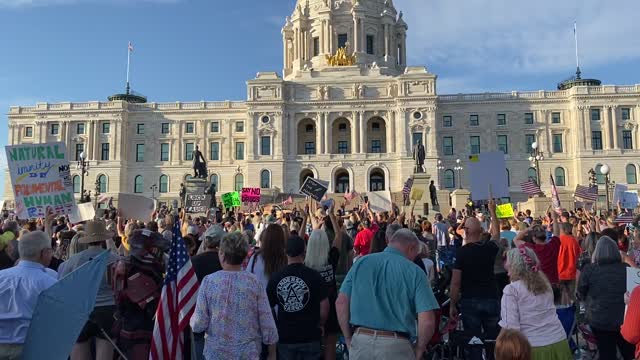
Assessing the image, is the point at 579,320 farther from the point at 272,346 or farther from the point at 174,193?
the point at 174,193

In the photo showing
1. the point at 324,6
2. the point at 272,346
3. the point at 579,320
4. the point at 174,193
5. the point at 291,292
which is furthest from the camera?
the point at 324,6

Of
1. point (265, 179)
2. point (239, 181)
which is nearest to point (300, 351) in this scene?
point (265, 179)

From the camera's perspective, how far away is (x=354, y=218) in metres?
15.5

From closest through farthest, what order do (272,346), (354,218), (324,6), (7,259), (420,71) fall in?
1. (272,346)
2. (7,259)
3. (354,218)
4. (420,71)
5. (324,6)

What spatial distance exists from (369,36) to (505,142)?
23033 millimetres

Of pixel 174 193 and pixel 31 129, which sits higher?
pixel 31 129

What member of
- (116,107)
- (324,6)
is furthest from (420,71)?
(116,107)

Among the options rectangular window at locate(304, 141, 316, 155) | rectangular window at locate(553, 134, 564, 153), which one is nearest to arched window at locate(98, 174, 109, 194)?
rectangular window at locate(304, 141, 316, 155)

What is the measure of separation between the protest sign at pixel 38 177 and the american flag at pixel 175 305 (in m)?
7.33

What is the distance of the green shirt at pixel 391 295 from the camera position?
477 centimetres

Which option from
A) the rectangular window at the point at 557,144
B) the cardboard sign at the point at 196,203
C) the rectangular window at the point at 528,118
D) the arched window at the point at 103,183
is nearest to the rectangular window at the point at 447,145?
the rectangular window at the point at 528,118

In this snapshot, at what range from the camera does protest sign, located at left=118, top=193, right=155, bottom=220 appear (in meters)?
16.7

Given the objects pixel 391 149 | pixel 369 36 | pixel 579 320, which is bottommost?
pixel 579 320

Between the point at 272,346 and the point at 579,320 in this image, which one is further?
the point at 579,320
